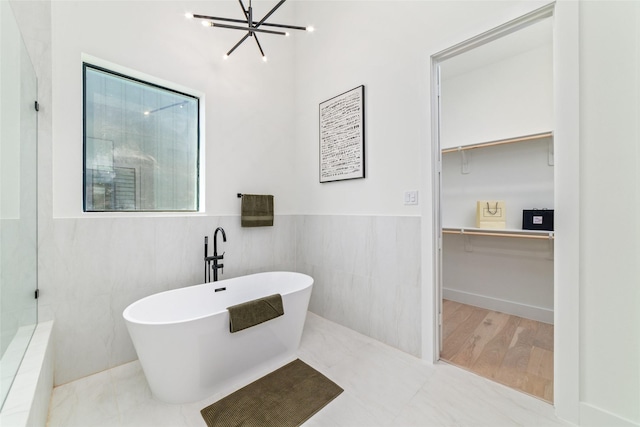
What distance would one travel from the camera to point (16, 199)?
1.24 meters

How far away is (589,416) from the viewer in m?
1.27

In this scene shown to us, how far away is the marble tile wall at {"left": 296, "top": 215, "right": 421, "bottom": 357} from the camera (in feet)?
6.40

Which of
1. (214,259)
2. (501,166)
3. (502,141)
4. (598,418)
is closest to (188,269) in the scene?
(214,259)

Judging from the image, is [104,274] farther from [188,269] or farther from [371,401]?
[371,401]

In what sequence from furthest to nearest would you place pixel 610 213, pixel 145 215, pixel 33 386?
pixel 145 215
pixel 610 213
pixel 33 386

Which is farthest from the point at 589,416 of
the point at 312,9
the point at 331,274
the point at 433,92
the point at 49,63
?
the point at 312,9

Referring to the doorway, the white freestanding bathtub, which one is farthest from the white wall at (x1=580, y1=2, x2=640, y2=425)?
the white freestanding bathtub

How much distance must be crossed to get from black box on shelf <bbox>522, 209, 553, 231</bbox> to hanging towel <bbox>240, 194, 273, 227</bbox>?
103 inches

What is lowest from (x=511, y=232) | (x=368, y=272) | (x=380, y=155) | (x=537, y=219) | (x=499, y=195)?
(x=368, y=272)

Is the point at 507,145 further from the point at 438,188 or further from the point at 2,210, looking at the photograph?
the point at 2,210

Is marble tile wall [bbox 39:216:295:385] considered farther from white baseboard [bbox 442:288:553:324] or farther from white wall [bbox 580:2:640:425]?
white baseboard [bbox 442:288:553:324]

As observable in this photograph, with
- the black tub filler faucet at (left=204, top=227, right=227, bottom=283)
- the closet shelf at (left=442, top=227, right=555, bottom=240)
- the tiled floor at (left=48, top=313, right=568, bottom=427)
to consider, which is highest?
the closet shelf at (left=442, top=227, right=555, bottom=240)

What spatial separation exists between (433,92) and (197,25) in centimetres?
207

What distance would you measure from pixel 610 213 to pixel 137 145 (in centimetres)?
305
